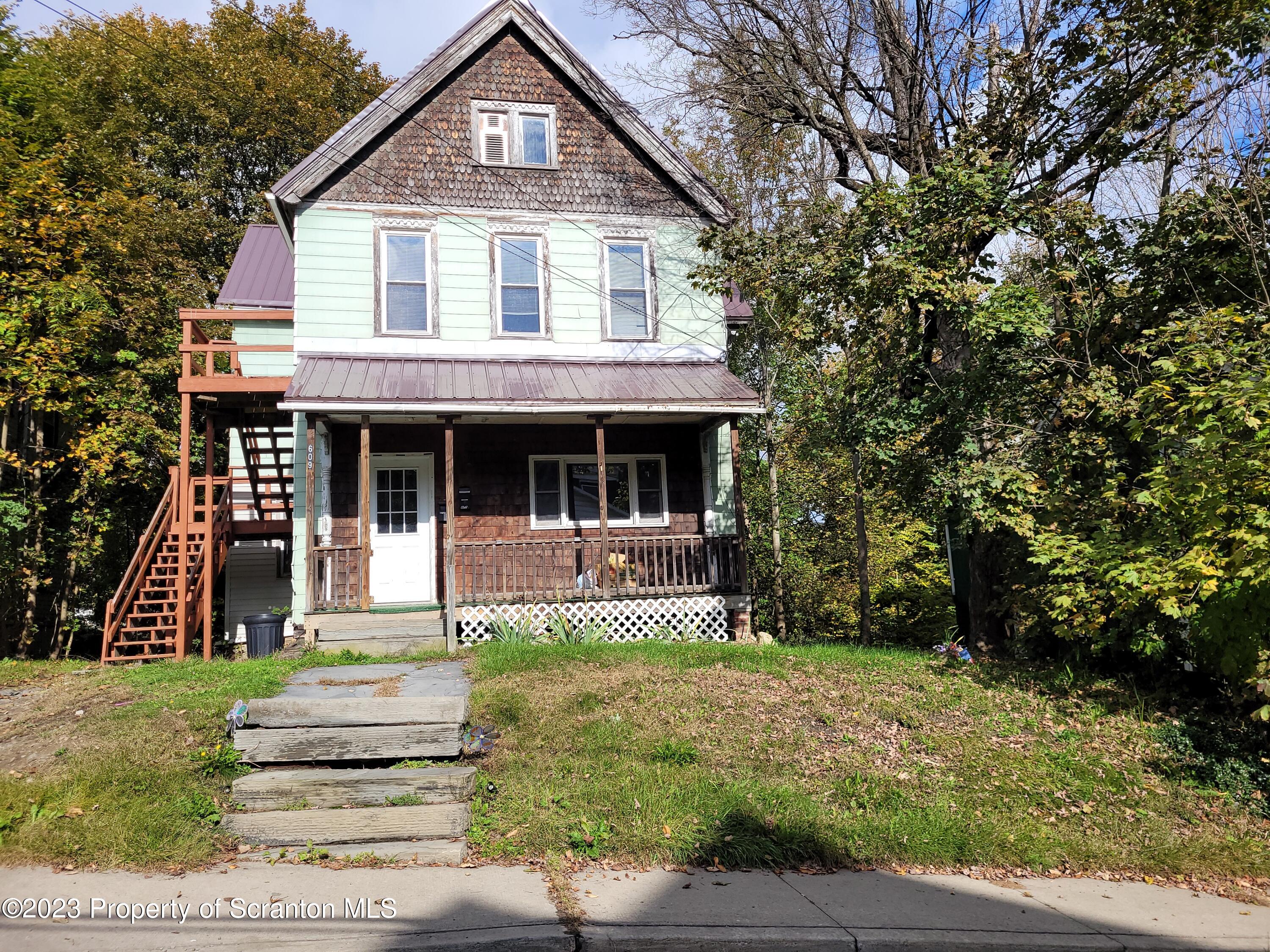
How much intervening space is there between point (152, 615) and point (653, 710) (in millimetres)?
8371

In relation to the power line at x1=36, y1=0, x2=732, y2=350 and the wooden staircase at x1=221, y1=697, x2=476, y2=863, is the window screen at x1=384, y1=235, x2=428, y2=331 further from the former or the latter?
the wooden staircase at x1=221, y1=697, x2=476, y2=863

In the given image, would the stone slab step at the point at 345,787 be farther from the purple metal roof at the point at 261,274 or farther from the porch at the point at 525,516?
the purple metal roof at the point at 261,274

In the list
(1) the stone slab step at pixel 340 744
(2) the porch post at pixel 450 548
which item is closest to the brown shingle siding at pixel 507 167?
(2) the porch post at pixel 450 548

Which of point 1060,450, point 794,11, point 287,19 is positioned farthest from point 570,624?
point 287,19

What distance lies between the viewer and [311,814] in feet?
20.1

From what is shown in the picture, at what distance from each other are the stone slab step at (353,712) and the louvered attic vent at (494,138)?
400 inches

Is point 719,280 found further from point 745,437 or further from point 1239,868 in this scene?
point 1239,868

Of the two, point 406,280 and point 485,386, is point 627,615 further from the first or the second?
point 406,280

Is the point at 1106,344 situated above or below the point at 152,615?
above

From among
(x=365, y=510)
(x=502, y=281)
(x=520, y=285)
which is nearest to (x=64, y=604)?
(x=365, y=510)

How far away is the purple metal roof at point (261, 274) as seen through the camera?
17.9m

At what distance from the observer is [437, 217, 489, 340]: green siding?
1393 cm

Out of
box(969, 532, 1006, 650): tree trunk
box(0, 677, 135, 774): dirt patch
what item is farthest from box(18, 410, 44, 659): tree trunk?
box(969, 532, 1006, 650): tree trunk

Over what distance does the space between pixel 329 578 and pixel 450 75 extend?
28.5 ft
